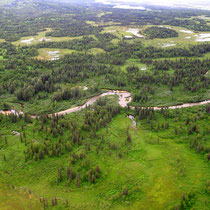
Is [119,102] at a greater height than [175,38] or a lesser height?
lesser

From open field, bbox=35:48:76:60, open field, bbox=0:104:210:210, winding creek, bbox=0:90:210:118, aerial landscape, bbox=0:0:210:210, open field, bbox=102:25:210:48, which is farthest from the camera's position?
open field, bbox=102:25:210:48

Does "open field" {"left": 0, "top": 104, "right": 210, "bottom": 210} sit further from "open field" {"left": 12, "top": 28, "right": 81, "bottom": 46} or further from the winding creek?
"open field" {"left": 12, "top": 28, "right": 81, "bottom": 46}

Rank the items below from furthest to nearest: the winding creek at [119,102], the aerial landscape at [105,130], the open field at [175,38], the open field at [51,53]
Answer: the open field at [175,38] → the open field at [51,53] → the winding creek at [119,102] → the aerial landscape at [105,130]

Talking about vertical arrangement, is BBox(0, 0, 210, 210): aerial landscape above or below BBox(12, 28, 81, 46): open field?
below

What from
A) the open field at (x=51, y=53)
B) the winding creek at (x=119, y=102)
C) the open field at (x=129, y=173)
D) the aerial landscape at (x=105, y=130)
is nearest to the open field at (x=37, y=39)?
the open field at (x=51, y=53)

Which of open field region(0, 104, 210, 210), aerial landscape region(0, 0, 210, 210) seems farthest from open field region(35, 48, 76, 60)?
open field region(0, 104, 210, 210)

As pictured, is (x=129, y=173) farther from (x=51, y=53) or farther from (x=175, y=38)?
(x=175, y=38)

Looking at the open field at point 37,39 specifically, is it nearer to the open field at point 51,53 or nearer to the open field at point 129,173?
the open field at point 51,53

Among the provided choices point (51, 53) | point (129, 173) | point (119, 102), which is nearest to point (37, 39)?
point (51, 53)
